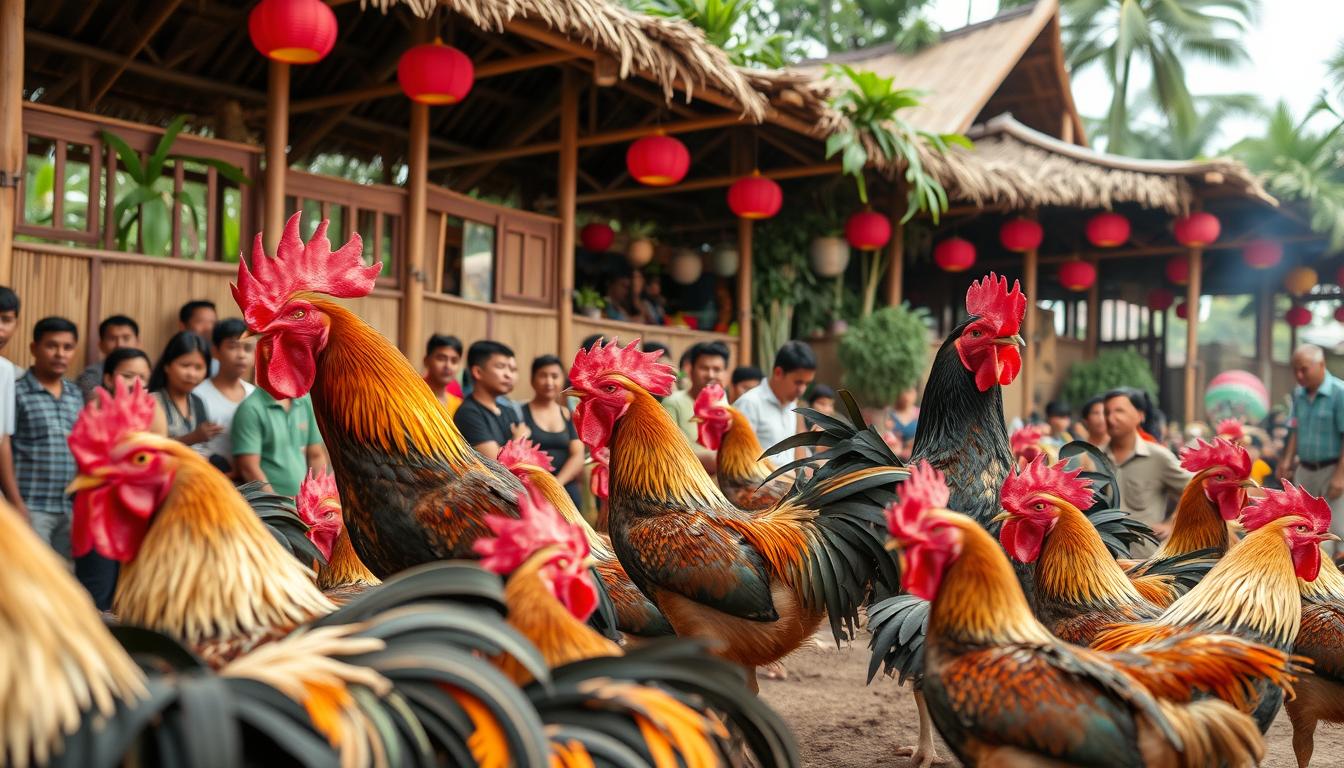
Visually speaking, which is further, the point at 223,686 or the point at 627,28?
the point at 627,28

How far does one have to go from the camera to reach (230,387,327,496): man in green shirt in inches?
194

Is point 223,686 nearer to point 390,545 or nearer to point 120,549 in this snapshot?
point 120,549

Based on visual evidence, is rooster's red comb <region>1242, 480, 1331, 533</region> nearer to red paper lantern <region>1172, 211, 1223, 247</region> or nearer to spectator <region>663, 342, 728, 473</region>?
spectator <region>663, 342, 728, 473</region>

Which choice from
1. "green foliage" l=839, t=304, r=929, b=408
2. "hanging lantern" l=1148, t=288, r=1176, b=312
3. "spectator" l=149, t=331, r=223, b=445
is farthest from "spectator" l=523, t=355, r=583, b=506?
"hanging lantern" l=1148, t=288, r=1176, b=312

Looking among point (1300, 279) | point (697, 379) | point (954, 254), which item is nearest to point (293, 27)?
point (697, 379)

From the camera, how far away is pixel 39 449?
527cm

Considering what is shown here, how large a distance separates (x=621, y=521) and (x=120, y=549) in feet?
6.00

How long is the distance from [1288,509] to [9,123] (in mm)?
6536

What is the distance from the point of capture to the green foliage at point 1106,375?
16.1 meters

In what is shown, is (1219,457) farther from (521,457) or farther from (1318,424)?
(1318,424)

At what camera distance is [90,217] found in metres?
6.94

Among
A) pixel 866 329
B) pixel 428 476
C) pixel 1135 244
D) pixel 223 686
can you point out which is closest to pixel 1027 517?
pixel 428 476

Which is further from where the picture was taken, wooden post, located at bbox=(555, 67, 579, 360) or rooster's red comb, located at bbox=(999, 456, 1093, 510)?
wooden post, located at bbox=(555, 67, 579, 360)

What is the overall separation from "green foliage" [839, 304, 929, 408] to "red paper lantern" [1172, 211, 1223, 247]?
15.7 feet
